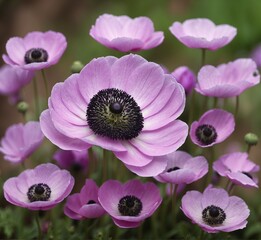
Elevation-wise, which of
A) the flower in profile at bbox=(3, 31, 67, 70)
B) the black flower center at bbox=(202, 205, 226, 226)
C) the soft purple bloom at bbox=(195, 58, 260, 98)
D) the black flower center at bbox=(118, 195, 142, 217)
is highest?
the flower in profile at bbox=(3, 31, 67, 70)

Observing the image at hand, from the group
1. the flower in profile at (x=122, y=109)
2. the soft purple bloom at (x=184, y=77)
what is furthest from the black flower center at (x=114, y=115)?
the soft purple bloom at (x=184, y=77)

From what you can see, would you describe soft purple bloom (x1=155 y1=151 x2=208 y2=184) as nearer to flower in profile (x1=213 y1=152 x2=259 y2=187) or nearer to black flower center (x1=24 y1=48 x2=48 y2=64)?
flower in profile (x1=213 y1=152 x2=259 y2=187)

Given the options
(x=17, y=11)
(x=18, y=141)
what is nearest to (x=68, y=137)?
(x=18, y=141)

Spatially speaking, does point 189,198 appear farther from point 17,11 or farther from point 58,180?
→ point 17,11

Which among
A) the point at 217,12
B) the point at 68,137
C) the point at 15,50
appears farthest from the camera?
the point at 217,12

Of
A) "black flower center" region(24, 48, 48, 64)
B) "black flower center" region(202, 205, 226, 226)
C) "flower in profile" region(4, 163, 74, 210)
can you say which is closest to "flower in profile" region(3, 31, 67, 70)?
"black flower center" region(24, 48, 48, 64)

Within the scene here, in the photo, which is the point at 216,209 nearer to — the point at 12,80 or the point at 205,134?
the point at 205,134

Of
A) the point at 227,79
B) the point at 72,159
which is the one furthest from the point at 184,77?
the point at 72,159

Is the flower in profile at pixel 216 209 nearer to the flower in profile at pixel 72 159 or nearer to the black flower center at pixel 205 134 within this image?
the black flower center at pixel 205 134
